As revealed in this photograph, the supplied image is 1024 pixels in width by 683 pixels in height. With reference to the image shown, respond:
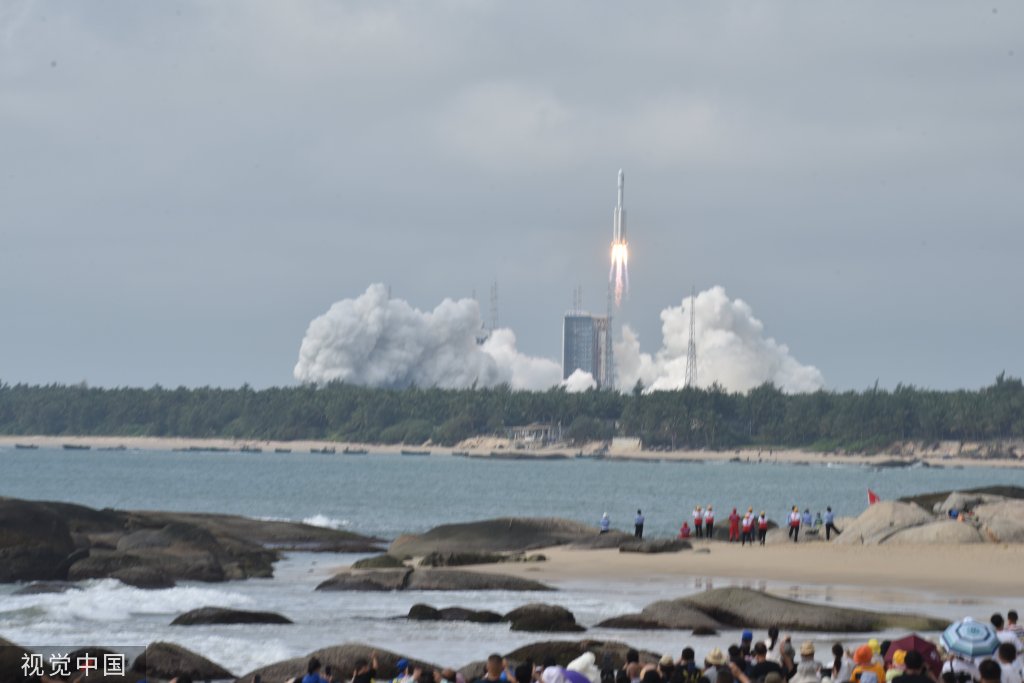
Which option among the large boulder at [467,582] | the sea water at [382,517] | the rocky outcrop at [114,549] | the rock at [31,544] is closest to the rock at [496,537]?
the sea water at [382,517]

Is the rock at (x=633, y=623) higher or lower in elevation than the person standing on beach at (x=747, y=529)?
lower

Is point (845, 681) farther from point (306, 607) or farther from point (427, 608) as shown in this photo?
point (306, 607)

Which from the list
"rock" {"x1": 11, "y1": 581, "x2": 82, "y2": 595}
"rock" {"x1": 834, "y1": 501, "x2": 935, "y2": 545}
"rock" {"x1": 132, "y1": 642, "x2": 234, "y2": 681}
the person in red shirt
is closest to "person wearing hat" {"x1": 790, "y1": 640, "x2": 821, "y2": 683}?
"rock" {"x1": 132, "y1": 642, "x2": 234, "y2": 681}

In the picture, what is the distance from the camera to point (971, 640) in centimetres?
2022

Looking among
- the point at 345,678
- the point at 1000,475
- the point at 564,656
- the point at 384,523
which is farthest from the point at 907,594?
the point at 1000,475

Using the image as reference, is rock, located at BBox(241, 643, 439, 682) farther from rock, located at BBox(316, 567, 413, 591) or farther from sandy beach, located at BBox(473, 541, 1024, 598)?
sandy beach, located at BBox(473, 541, 1024, 598)

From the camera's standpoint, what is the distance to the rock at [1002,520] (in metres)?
Result: 52.9

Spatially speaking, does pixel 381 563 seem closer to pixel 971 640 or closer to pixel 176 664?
pixel 176 664

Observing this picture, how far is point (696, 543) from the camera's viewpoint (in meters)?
58.4

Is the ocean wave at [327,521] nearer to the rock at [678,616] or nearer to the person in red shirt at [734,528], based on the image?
the person in red shirt at [734,528]

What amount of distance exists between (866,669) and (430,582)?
2527 centimetres

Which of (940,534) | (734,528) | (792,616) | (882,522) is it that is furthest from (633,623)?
(734,528)

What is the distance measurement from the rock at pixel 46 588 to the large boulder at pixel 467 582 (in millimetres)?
8733

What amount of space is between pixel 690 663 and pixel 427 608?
1666cm
